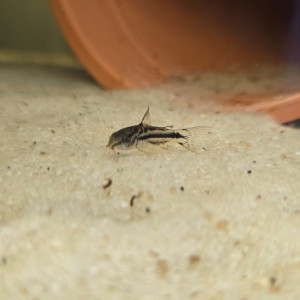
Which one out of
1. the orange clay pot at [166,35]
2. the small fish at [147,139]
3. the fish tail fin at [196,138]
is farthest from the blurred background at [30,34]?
the small fish at [147,139]

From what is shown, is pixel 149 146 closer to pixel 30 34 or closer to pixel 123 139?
pixel 123 139

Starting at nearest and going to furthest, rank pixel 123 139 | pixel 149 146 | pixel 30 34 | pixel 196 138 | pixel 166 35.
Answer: pixel 123 139 → pixel 149 146 → pixel 196 138 → pixel 166 35 → pixel 30 34

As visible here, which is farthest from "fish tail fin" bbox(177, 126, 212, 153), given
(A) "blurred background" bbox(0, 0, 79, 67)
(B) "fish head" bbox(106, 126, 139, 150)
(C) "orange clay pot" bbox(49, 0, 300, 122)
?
(A) "blurred background" bbox(0, 0, 79, 67)

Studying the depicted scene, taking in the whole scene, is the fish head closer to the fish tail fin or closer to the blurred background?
the fish tail fin

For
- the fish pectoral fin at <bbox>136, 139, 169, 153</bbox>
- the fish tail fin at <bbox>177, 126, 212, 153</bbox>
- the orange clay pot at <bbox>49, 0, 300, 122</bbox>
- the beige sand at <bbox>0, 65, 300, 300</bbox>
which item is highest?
the orange clay pot at <bbox>49, 0, 300, 122</bbox>

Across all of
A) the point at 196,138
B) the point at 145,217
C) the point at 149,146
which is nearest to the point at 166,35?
the point at 196,138

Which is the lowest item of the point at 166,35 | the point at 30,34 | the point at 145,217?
the point at 145,217

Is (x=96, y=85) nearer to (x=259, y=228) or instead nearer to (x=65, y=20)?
(x=65, y=20)
